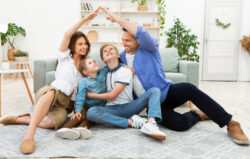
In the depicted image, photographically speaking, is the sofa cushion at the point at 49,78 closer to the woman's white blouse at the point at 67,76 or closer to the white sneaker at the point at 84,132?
the woman's white blouse at the point at 67,76

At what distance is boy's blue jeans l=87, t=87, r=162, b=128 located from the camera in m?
1.82

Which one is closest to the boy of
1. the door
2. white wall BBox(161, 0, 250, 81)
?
white wall BBox(161, 0, 250, 81)

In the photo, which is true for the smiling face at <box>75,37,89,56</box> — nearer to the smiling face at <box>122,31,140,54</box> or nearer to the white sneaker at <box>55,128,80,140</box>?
the smiling face at <box>122,31,140,54</box>

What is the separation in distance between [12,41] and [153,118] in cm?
546

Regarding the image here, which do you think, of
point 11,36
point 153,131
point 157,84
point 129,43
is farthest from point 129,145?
point 11,36

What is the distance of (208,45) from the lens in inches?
246

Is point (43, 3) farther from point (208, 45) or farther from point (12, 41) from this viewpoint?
point (208, 45)

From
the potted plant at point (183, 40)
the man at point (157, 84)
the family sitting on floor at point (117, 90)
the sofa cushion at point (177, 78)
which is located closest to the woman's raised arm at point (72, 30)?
the family sitting on floor at point (117, 90)

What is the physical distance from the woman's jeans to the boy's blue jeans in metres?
0.17

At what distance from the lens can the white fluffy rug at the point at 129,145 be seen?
57.5 inches

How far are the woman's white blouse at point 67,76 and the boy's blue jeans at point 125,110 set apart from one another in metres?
0.24

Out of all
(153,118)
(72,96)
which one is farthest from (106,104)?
(153,118)

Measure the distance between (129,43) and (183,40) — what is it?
4.18 meters

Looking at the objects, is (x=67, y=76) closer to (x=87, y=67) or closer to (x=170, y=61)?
(x=87, y=67)
